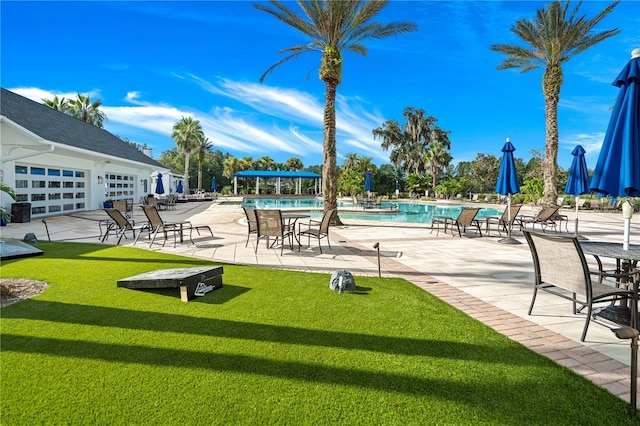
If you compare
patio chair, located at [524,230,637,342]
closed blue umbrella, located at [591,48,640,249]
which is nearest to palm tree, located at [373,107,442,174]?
closed blue umbrella, located at [591,48,640,249]

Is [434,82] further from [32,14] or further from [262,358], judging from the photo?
[262,358]

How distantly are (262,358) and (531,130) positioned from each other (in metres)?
56.3

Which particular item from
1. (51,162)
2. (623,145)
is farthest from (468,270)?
(51,162)

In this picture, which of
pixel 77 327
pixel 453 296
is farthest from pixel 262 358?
pixel 453 296

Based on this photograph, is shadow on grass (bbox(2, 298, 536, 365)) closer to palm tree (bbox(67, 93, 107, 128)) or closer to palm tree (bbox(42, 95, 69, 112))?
palm tree (bbox(67, 93, 107, 128))

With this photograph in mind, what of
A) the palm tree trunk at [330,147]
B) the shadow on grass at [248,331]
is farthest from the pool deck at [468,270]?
the palm tree trunk at [330,147]

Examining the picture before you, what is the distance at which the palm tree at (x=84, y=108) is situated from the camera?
32000 mm

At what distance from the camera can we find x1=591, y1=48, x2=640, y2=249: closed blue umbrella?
133 inches

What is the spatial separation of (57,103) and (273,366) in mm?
39168

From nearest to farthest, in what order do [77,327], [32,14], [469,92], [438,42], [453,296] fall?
[77,327] < [453,296] < [32,14] < [438,42] < [469,92]

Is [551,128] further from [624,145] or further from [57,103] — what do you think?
[57,103]

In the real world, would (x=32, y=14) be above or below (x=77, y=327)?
above

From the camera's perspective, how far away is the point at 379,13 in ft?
36.7

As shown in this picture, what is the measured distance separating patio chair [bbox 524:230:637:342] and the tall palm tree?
8.27m
